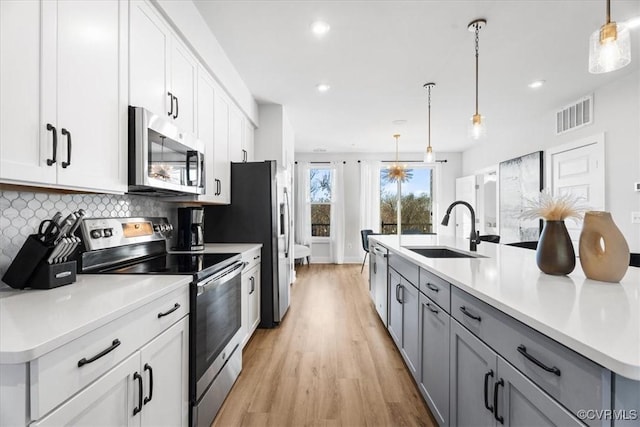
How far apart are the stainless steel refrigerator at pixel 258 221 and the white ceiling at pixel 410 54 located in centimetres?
110

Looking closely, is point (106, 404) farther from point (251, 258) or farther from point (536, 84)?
point (536, 84)

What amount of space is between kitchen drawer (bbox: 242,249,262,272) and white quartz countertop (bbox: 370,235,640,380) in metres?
1.50

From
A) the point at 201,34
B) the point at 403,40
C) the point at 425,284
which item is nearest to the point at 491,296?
the point at 425,284

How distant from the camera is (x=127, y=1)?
1.52 meters

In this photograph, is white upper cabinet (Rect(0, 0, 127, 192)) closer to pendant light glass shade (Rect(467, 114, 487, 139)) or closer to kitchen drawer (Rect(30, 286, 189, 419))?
kitchen drawer (Rect(30, 286, 189, 419))

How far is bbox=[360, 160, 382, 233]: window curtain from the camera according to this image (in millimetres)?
7105

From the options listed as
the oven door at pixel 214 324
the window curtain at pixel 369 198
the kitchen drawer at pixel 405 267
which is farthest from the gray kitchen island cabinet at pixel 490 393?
the window curtain at pixel 369 198

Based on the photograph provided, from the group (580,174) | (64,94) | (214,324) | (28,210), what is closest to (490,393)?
(214,324)

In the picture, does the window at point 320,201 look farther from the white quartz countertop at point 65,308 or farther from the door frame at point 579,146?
the white quartz countertop at point 65,308

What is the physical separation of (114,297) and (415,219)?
6.92m

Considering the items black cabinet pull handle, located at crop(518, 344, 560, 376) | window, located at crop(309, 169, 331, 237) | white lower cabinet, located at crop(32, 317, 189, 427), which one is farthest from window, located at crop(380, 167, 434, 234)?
black cabinet pull handle, located at crop(518, 344, 560, 376)

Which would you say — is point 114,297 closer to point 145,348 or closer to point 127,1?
point 145,348

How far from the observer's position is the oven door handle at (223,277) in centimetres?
158

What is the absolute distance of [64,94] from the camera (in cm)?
114
